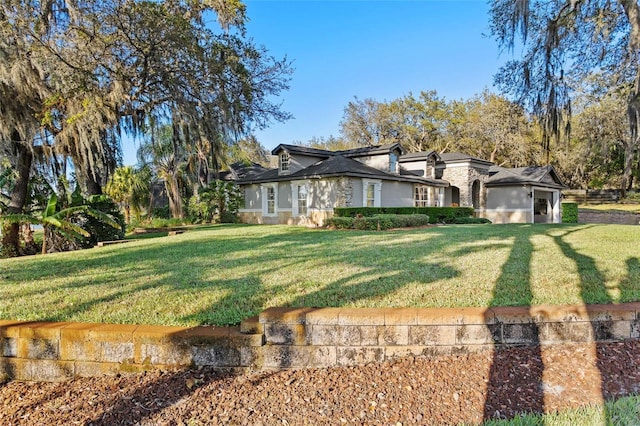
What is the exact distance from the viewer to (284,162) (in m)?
19.2

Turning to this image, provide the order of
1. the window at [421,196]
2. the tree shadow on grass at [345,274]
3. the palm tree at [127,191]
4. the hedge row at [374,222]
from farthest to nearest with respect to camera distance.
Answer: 1. the window at [421,196]
2. the palm tree at [127,191]
3. the hedge row at [374,222]
4. the tree shadow on grass at [345,274]

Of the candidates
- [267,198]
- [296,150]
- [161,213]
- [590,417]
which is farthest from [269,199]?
[590,417]

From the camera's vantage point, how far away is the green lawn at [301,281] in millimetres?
3398

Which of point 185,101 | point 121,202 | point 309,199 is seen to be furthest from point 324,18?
point 121,202

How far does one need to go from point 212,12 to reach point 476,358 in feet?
39.6

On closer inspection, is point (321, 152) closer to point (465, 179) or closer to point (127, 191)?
point (465, 179)

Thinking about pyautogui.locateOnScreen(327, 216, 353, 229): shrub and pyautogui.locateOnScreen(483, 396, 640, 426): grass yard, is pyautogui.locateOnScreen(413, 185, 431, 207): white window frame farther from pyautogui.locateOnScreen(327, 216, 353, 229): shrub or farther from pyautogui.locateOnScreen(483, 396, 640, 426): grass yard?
pyautogui.locateOnScreen(483, 396, 640, 426): grass yard

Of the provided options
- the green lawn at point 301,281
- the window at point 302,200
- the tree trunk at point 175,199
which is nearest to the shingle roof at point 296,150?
the window at point 302,200

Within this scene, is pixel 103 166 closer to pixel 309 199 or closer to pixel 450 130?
pixel 309 199

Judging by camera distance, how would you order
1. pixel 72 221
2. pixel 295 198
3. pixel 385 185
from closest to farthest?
pixel 72 221 < pixel 385 185 < pixel 295 198

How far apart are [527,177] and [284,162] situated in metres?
13.6

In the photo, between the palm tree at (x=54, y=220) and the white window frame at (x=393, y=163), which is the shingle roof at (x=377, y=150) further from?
the palm tree at (x=54, y=220)

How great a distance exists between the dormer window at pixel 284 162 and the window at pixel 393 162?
534cm

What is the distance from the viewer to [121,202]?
18516mm
